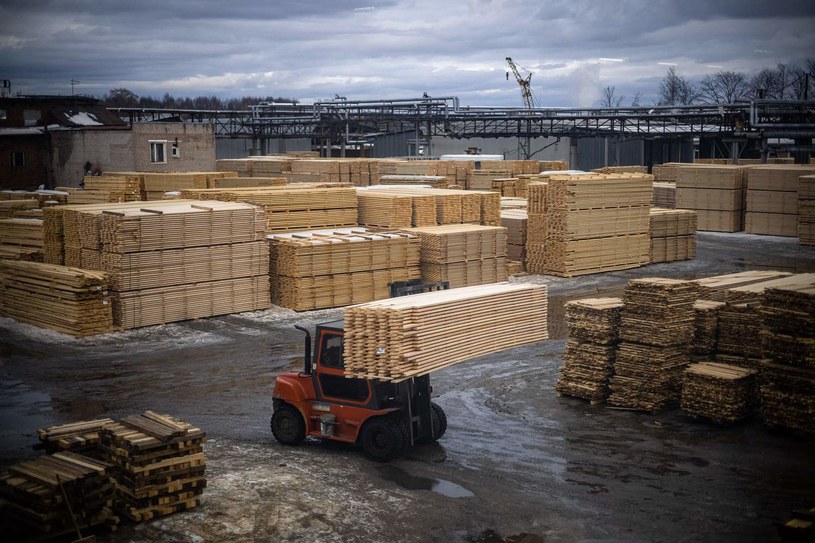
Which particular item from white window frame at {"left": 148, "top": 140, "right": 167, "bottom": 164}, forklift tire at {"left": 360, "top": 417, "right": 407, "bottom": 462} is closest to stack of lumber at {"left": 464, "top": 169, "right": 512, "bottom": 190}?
white window frame at {"left": 148, "top": 140, "right": 167, "bottom": 164}

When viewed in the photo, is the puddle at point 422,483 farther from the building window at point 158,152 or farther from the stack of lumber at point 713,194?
the building window at point 158,152

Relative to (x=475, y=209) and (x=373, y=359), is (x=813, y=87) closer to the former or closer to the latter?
(x=475, y=209)

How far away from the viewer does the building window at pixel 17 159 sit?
141 ft

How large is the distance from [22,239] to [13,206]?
632cm

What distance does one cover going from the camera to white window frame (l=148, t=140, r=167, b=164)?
135 feet

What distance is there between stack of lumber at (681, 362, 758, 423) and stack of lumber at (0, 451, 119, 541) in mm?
8647

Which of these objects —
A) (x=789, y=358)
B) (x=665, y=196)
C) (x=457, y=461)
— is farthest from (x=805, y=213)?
(x=457, y=461)

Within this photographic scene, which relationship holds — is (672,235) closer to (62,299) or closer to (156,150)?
(62,299)

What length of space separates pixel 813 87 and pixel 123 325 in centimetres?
5821

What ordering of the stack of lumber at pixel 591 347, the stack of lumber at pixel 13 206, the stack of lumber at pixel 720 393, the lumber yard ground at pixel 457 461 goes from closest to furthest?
the lumber yard ground at pixel 457 461, the stack of lumber at pixel 720 393, the stack of lumber at pixel 591 347, the stack of lumber at pixel 13 206

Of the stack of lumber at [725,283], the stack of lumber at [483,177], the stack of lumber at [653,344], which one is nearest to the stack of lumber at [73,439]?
the stack of lumber at [653,344]

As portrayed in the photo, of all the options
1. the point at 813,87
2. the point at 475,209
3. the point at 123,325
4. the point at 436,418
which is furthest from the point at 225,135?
the point at 436,418

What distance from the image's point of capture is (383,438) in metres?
12.2

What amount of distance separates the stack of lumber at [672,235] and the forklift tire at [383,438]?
20747 millimetres
